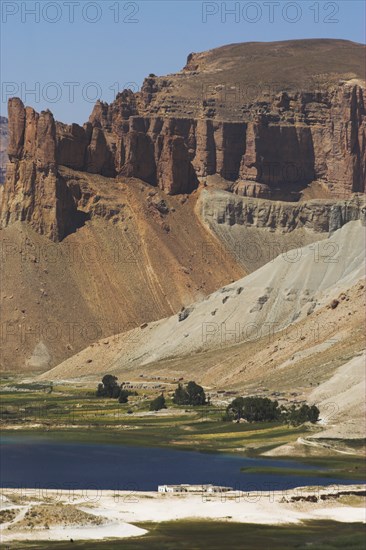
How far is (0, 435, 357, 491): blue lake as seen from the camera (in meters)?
103

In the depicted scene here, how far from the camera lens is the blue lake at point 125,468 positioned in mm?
102938

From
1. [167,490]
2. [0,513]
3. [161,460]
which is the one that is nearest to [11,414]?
[161,460]

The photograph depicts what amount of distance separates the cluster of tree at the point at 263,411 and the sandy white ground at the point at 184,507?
32.3 m

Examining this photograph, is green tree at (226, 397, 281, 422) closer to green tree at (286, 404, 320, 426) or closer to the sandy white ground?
green tree at (286, 404, 320, 426)

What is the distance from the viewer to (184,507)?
92.6 metres

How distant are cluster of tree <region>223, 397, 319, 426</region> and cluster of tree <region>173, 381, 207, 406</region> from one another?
14.5m

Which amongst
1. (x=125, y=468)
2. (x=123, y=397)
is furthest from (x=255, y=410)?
(x=123, y=397)

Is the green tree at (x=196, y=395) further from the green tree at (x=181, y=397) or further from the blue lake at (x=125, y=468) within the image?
the blue lake at (x=125, y=468)

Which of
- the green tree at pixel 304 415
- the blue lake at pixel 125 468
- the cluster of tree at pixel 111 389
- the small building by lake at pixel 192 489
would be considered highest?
the green tree at pixel 304 415

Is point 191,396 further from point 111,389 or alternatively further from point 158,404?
point 111,389

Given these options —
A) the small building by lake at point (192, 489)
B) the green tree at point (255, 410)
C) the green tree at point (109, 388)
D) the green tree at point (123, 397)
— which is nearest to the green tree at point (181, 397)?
the green tree at point (123, 397)

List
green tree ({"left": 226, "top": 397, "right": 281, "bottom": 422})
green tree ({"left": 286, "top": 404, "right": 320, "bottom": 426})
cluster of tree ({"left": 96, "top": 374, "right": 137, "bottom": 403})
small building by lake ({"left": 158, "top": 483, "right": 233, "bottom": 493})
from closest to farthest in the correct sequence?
1. small building by lake ({"left": 158, "top": 483, "right": 233, "bottom": 493})
2. green tree ({"left": 286, "top": 404, "right": 320, "bottom": 426})
3. green tree ({"left": 226, "top": 397, "right": 281, "bottom": 422})
4. cluster of tree ({"left": 96, "top": 374, "right": 137, "bottom": 403})

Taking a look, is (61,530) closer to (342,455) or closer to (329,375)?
(342,455)

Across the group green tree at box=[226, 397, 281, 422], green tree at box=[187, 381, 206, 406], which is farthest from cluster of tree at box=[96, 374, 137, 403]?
green tree at box=[226, 397, 281, 422]
